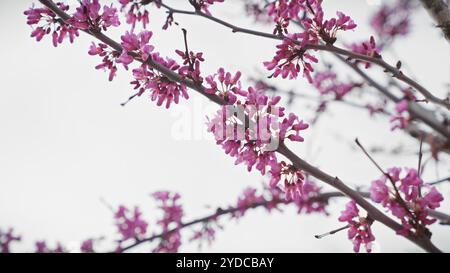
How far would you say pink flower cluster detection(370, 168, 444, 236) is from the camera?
1883 millimetres

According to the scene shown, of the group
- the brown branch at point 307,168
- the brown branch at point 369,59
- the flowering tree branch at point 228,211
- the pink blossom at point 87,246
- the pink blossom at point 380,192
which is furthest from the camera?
the pink blossom at point 87,246

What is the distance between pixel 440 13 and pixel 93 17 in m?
3.06

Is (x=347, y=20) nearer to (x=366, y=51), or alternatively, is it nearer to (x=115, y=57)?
(x=366, y=51)

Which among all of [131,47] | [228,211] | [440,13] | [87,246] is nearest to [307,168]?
[131,47]

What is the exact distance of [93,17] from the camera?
91.7 inches

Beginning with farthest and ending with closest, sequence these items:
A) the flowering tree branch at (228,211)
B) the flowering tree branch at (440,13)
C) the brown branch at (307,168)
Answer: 1. the flowering tree branch at (228,211)
2. the flowering tree branch at (440,13)
3. the brown branch at (307,168)

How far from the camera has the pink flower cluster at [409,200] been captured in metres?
1.88

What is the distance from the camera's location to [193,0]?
2504 mm

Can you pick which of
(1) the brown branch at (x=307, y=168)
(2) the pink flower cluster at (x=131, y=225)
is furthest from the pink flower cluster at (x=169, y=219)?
(1) the brown branch at (x=307, y=168)

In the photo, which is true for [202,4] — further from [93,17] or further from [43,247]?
[43,247]

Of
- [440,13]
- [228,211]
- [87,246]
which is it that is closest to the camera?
[440,13]

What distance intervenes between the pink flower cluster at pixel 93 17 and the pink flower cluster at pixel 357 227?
2.43m

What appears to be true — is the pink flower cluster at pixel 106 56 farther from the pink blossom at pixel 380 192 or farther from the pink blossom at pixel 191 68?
the pink blossom at pixel 380 192
